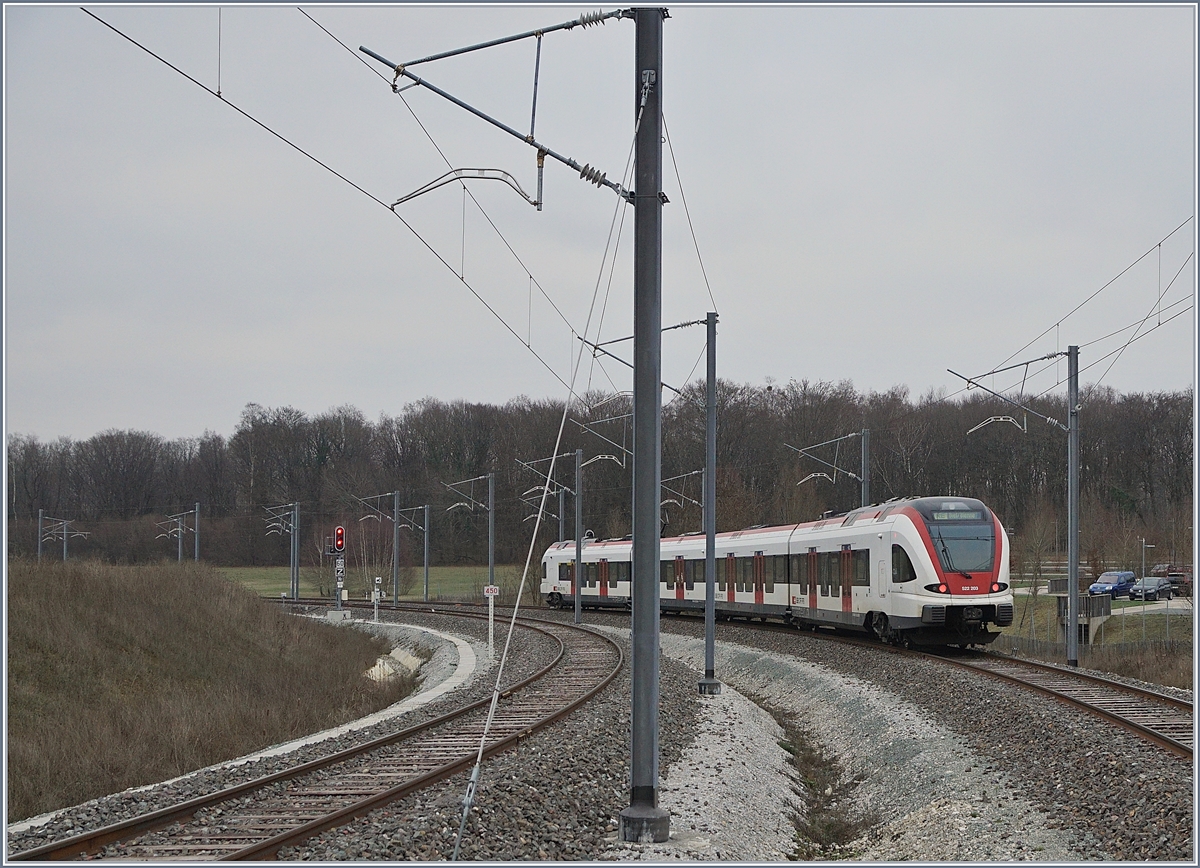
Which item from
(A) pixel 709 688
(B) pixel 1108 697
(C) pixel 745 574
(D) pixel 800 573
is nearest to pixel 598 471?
(C) pixel 745 574

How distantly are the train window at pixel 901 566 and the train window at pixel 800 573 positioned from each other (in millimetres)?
6066

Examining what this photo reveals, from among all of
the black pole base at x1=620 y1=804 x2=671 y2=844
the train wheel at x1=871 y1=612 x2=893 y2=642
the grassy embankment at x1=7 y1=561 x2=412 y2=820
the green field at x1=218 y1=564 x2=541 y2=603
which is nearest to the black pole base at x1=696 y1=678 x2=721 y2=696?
the grassy embankment at x1=7 y1=561 x2=412 y2=820

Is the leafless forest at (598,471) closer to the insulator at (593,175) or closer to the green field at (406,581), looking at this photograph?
the green field at (406,581)

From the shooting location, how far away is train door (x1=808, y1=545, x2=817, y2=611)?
99.7ft

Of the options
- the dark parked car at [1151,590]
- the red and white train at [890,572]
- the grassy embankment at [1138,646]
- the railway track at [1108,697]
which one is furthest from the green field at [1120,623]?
the railway track at [1108,697]

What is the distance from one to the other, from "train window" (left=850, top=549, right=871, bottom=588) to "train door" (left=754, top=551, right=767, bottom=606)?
746cm

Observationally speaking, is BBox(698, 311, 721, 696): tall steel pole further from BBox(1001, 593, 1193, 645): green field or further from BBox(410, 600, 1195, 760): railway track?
BBox(1001, 593, 1193, 645): green field

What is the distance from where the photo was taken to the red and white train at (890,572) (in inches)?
942

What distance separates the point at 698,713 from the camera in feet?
58.5

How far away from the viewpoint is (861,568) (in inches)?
1062

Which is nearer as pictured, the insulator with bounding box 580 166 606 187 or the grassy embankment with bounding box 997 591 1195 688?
the insulator with bounding box 580 166 606 187

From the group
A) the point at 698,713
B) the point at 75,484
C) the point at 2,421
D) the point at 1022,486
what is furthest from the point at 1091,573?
the point at 75,484

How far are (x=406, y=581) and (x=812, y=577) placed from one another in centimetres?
4076

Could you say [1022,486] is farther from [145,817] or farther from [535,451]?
[145,817]
